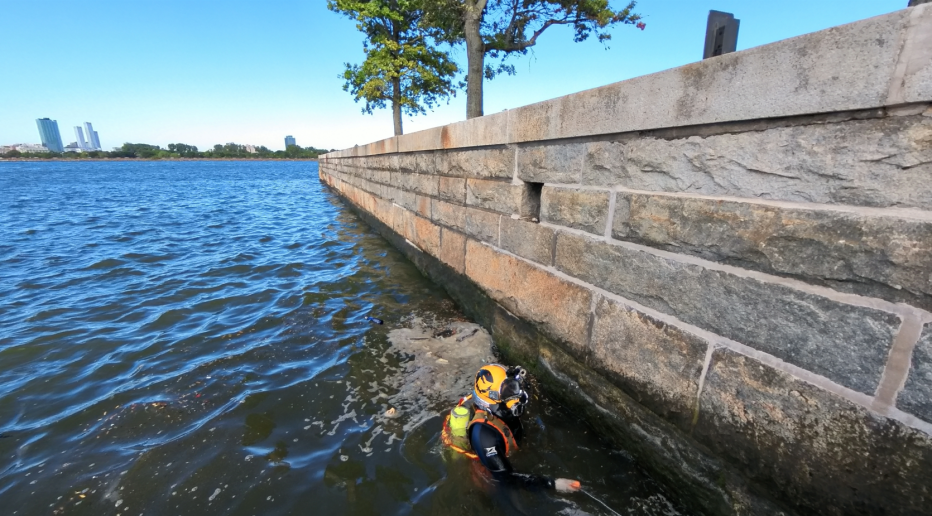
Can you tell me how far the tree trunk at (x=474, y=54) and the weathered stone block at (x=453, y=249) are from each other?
5789 millimetres

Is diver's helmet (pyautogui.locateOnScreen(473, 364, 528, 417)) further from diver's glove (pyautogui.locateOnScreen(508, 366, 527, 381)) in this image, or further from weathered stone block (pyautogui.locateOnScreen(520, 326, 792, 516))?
weathered stone block (pyautogui.locateOnScreen(520, 326, 792, 516))

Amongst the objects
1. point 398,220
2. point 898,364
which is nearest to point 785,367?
point 898,364

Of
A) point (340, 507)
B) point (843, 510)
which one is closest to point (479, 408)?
point (340, 507)

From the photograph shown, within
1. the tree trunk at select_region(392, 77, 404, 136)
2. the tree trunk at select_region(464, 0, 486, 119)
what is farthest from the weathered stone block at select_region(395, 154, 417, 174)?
the tree trunk at select_region(392, 77, 404, 136)

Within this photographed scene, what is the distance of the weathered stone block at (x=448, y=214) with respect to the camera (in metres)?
4.96

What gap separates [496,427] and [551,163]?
2.07 metres

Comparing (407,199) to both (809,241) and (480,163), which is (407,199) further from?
(809,241)

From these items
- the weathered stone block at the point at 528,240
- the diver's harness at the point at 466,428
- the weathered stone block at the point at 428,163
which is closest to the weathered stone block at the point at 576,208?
the weathered stone block at the point at 528,240

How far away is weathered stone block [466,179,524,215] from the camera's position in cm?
375

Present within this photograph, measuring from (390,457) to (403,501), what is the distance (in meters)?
0.40

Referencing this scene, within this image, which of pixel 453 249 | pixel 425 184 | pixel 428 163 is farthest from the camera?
pixel 425 184

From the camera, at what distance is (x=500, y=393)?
107 inches

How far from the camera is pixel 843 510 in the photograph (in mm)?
1646

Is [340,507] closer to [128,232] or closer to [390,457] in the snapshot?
[390,457]
